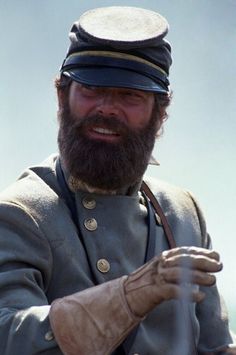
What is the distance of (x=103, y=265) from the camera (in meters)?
5.85

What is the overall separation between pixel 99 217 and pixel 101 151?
34cm

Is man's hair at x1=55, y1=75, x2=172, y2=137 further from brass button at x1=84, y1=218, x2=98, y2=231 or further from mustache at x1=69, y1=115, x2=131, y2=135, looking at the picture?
brass button at x1=84, y1=218, x2=98, y2=231

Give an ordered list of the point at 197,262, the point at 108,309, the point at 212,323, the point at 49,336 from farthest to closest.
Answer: the point at 212,323, the point at 49,336, the point at 108,309, the point at 197,262

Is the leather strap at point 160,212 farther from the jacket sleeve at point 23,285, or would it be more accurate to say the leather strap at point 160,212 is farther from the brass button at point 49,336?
the brass button at point 49,336

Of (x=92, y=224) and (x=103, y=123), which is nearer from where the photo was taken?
(x=103, y=123)

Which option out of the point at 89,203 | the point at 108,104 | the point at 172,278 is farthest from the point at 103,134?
the point at 172,278

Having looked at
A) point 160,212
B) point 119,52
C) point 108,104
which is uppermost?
point 119,52

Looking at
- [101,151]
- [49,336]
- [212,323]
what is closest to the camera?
[49,336]

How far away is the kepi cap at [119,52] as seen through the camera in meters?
5.95

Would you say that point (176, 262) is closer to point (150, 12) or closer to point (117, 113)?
point (117, 113)

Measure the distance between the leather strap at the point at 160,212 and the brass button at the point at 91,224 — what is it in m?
0.46

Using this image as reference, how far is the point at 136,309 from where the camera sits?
521 cm

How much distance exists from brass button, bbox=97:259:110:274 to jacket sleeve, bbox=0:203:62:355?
256mm

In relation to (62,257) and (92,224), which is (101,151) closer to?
(92,224)
